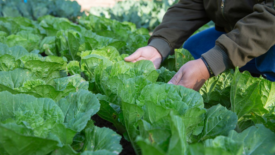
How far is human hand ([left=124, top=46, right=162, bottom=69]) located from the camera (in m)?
2.03

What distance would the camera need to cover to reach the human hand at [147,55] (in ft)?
6.68

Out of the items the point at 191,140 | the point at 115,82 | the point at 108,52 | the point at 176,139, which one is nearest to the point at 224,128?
the point at 191,140

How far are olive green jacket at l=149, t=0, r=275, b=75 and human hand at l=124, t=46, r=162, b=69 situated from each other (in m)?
0.06

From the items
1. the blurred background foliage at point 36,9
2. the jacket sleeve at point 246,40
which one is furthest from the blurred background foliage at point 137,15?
the jacket sleeve at point 246,40

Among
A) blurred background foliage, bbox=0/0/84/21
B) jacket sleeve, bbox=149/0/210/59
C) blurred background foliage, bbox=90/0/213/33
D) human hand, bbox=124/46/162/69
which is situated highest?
jacket sleeve, bbox=149/0/210/59

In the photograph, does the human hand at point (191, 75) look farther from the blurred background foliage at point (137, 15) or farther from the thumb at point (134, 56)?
the blurred background foliage at point (137, 15)

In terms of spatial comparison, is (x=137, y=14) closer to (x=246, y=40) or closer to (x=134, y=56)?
(x=134, y=56)

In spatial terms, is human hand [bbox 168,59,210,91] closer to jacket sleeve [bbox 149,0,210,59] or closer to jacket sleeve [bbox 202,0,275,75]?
jacket sleeve [bbox 202,0,275,75]

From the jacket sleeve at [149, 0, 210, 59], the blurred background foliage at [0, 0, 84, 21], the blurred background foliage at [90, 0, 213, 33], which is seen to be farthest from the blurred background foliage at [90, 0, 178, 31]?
the jacket sleeve at [149, 0, 210, 59]

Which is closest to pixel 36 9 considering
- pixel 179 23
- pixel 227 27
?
pixel 179 23

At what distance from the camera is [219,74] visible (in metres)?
1.87

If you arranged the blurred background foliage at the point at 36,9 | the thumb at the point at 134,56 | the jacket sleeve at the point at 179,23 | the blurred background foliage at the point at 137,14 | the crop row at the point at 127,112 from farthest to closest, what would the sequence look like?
the blurred background foliage at the point at 137,14 → the blurred background foliage at the point at 36,9 → the jacket sleeve at the point at 179,23 → the thumb at the point at 134,56 → the crop row at the point at 127,112

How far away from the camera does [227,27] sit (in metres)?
2.33

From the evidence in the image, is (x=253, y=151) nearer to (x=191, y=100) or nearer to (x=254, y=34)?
(x=191, y=100)
